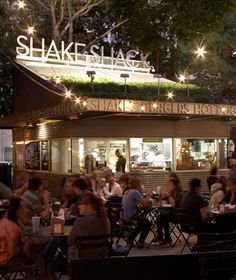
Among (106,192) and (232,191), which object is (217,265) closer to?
(232,191)

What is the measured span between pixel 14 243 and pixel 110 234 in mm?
1056

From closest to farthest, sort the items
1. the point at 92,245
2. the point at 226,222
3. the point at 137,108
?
the point at 92,245 < the point at 226,222 < the point at 137,108

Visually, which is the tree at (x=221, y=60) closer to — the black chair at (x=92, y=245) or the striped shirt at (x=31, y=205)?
the striped shirt at (x=31, y=205)

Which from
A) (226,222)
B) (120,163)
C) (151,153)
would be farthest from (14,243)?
(151,153)

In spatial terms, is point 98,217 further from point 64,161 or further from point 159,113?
point 64,161

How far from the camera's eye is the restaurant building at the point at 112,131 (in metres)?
16.4

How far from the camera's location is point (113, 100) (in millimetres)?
14492

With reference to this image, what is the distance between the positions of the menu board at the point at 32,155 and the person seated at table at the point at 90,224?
14734 mm

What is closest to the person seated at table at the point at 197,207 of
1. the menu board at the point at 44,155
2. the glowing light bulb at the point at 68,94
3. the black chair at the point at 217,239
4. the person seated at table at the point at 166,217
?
the person seated at table at the point at 166,217

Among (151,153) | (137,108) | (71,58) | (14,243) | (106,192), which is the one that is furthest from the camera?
A: (71,58)

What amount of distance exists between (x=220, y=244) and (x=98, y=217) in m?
1.37

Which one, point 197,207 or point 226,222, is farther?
point 197,207

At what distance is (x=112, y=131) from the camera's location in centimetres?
1752

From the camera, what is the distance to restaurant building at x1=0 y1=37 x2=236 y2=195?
16.4 m
